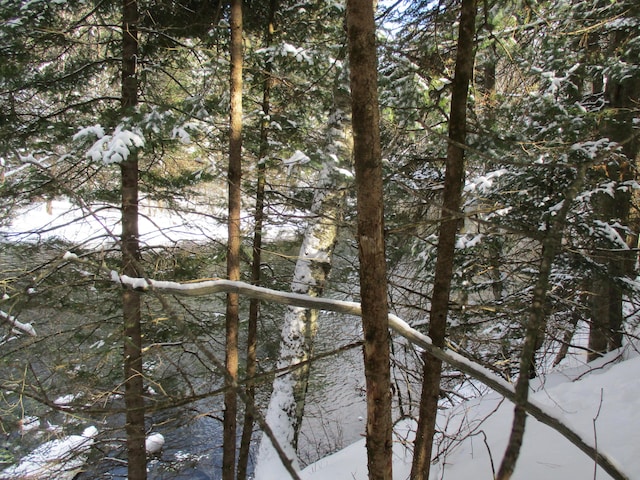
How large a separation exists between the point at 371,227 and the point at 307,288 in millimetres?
Result: 4127

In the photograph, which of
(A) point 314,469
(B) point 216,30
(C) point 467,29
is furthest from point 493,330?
(B) point 216,30

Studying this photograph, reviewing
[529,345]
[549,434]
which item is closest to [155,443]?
[549,434]

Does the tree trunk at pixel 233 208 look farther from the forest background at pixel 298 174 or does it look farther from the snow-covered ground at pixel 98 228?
the snow-covered ground at pixel 98 228

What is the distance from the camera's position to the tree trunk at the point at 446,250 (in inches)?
115

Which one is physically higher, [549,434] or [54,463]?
[549,434]

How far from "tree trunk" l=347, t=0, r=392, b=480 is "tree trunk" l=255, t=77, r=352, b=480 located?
3.71 m

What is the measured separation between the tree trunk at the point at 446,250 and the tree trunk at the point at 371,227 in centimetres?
104

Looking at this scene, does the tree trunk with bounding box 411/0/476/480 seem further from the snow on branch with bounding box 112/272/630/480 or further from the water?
the water

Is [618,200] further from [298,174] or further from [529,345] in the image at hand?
[529,345]

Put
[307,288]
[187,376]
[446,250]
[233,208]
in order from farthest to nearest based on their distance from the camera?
[187,376] < [307,288] < [233,208] < [446,250]

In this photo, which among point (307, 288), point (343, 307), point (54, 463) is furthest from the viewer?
point (307, 288)

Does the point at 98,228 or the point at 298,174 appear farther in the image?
the point at 298,174

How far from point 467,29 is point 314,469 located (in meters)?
5.94

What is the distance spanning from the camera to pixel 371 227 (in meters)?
2.03
